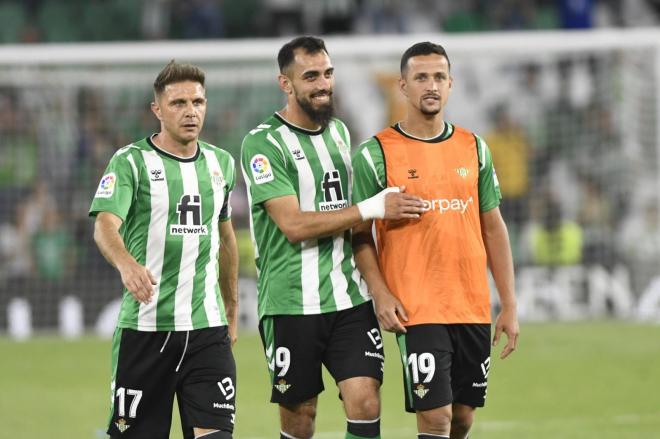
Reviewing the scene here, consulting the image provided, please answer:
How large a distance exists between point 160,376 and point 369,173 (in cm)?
148

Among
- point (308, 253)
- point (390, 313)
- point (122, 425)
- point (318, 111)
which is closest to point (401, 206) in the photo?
point (390, 313)

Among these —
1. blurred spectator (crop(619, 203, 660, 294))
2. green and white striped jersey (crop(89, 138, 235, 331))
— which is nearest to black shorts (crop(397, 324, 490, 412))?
green and white striped jersey (crop(89, 138, 235, 331))

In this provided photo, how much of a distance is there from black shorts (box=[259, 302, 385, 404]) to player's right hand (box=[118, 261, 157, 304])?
45.0 inches

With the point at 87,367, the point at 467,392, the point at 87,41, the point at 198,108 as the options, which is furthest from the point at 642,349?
the point at 87,41

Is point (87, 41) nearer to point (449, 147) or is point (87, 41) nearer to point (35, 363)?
point (35, 363)

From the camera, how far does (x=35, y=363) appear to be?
1390 centimetres

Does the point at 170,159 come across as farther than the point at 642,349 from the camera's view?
No

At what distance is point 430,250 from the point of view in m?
6.59

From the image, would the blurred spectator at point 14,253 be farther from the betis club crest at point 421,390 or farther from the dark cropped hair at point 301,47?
the betis club crest at point 421,390

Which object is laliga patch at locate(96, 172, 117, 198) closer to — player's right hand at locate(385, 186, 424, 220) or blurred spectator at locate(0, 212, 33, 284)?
player's right hand at locate(385, 186, 424, 220)

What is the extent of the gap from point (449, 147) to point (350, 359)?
1.21 m

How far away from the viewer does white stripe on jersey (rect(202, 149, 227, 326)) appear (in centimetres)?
663

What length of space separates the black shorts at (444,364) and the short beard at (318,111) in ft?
3.88

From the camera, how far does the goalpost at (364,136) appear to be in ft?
53.6
